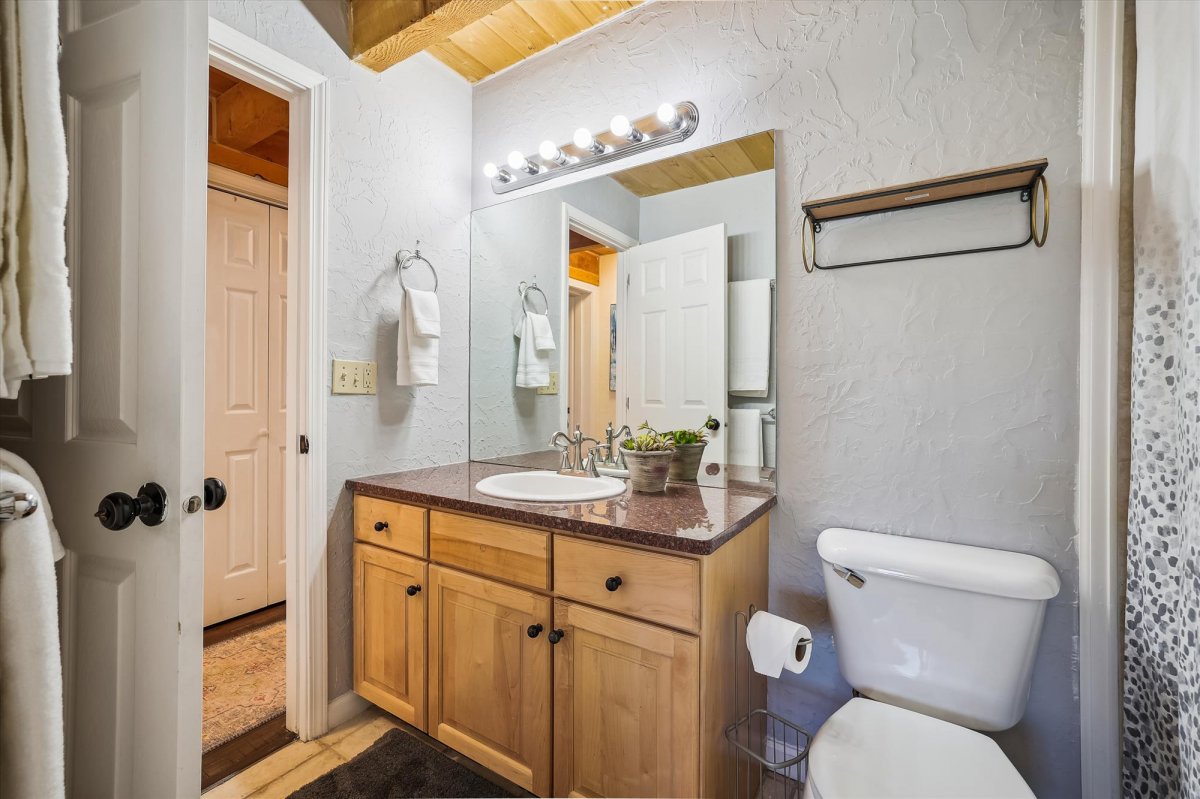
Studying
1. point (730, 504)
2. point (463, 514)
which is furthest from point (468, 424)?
point (730, 504)

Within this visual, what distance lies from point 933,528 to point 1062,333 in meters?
0.53

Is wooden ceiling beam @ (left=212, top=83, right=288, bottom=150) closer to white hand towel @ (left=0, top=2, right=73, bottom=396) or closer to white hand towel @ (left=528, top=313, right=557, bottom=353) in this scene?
white hand towel @ (left=528, top=313, right=557, bottom=353)


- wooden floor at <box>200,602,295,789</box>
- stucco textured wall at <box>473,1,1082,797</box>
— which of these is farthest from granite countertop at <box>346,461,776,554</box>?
wooden floor at <box>200,602,295,789</box>

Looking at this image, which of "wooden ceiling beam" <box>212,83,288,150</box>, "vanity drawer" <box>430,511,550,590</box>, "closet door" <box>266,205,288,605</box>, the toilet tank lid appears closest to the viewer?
the toilet tank lid

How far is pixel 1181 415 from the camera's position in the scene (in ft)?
3.13

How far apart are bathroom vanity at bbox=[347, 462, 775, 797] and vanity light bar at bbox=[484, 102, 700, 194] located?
108cm

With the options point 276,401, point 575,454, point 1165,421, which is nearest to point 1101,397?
point 1165,421

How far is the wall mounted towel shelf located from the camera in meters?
1.22

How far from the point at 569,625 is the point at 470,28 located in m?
2.01

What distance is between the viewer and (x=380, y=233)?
1876 millimetres

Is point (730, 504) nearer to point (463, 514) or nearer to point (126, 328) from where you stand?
point (463, 514)

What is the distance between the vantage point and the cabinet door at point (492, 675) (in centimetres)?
→ 135

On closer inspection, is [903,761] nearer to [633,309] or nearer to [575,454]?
[575,454]

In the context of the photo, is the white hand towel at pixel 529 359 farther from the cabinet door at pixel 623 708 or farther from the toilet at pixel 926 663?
the toilet at pixel 926 663
